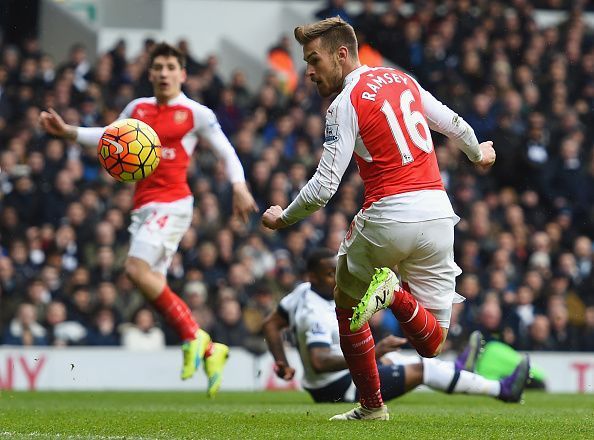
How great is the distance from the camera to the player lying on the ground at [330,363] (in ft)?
30.0

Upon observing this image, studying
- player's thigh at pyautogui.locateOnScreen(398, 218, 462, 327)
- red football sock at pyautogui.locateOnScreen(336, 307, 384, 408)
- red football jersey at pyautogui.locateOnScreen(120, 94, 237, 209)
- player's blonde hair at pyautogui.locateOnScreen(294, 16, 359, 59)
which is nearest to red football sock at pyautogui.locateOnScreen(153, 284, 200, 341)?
red football jersey at pyautogui.locateOnScreen(120, 94, 237, 209)

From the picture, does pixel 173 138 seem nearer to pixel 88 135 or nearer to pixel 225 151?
pixel 225 151

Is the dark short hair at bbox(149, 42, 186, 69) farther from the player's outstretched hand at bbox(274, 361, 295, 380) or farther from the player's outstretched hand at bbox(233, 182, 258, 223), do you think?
the player's outstretched hand at bbox(274, 361, 295, 380)

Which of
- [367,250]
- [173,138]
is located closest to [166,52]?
[173,138]

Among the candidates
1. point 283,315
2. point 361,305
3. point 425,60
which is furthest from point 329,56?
point 425,60

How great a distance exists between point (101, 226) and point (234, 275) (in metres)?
1.71

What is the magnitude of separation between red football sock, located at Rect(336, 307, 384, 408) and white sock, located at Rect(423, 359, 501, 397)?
1.91m

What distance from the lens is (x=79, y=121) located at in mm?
16422

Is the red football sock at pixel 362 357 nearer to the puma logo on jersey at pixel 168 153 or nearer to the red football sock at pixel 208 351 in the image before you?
the red football sock at pixel 208 351

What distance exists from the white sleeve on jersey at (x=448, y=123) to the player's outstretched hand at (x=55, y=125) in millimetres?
3425

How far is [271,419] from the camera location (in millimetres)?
7402

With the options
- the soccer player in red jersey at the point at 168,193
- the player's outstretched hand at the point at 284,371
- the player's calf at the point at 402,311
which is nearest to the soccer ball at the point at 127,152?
the soccer player in red jersey at the point at 168,193

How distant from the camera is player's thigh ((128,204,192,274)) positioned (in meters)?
9.70

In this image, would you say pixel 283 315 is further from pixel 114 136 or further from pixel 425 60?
pixel 425 60
